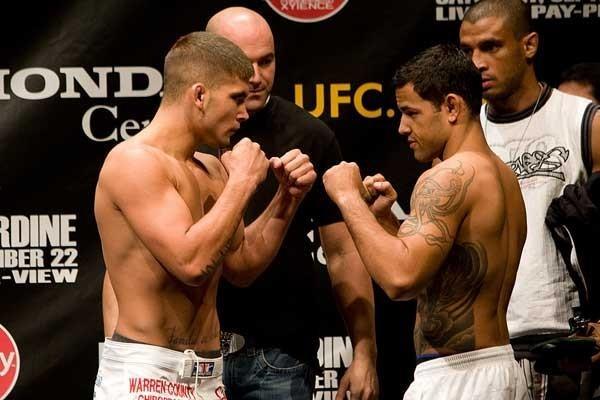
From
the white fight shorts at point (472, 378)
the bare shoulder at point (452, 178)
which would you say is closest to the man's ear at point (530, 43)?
the bare shoulder at point (452, 178)

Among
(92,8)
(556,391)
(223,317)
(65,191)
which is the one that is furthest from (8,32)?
(556,391)

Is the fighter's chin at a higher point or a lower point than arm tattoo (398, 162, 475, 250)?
higher

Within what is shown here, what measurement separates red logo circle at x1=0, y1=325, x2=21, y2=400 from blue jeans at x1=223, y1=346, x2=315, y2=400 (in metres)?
1.17

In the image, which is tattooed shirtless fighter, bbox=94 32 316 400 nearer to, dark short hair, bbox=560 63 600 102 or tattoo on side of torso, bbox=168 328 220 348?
tattoo on side of torso, bbox=168 328 220 348

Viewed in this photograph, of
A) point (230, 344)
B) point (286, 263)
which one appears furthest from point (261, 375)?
point (286, 263)

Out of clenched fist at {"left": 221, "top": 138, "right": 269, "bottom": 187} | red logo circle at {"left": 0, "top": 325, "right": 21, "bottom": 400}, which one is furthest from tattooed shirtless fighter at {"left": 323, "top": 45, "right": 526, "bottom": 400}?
red logo circle at {"left": 0, "top": 325, "right": 21, "bottom": 400}

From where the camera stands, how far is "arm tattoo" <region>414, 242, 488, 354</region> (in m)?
2.79

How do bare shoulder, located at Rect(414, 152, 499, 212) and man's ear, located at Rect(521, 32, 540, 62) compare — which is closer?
bare shoulder, located at Rect(414, 152, 499, 212)

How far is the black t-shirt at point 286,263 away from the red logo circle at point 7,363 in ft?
3.79

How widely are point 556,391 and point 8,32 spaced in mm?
2330

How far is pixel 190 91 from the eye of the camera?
2721 mm

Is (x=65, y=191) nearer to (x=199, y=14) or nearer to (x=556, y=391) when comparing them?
(x=199, y=14)

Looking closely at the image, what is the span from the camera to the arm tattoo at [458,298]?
279 cm

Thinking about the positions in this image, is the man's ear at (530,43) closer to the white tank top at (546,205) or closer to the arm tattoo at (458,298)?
the white tank top at (546,205)
